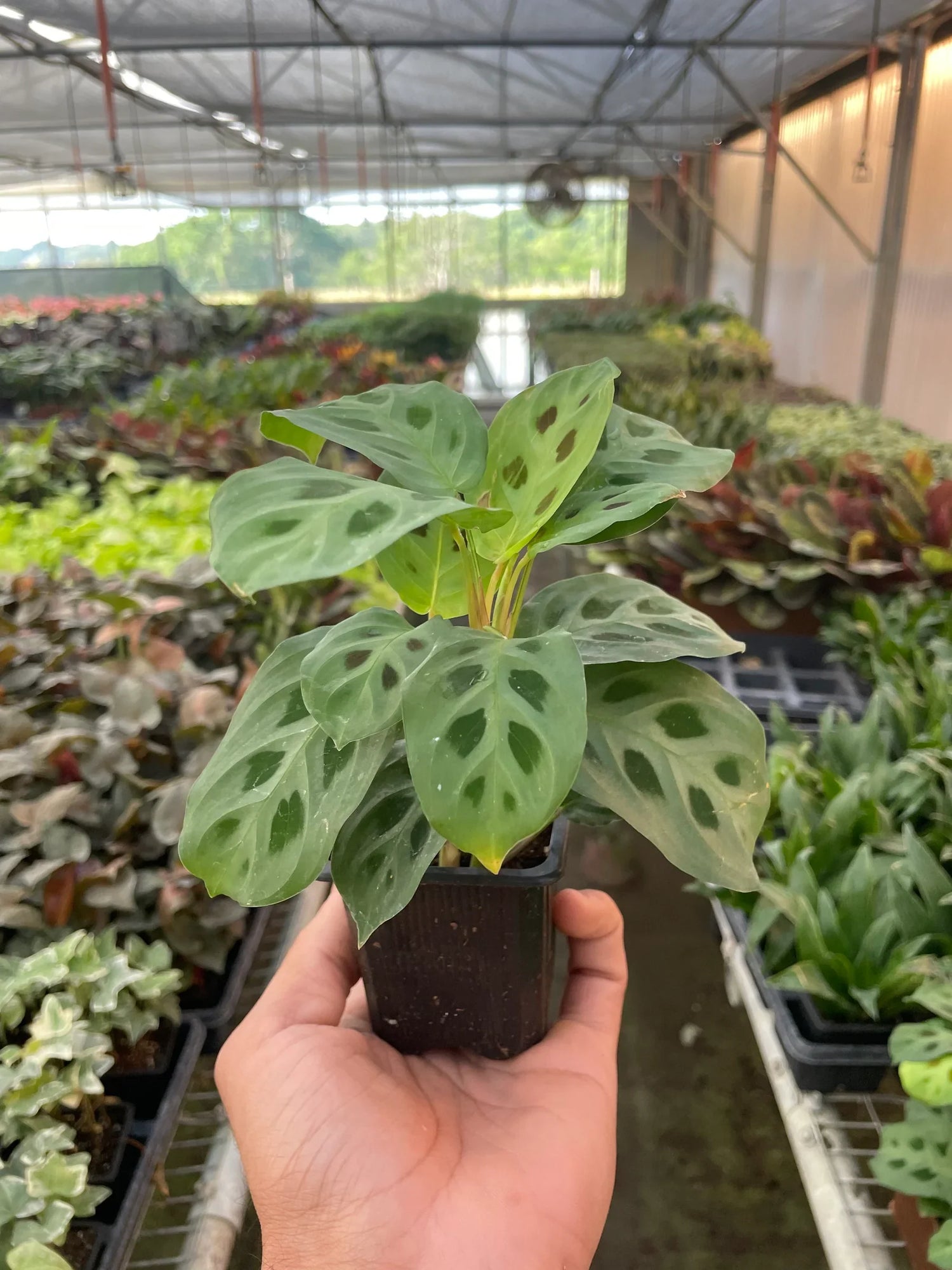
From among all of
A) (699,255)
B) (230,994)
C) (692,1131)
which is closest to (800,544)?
(692,1131)

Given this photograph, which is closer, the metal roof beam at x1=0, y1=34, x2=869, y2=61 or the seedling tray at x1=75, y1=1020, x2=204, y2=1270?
the seedling tray at x1=75, y1=1020, x2=204, y2=1270

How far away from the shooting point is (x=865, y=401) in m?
6.95

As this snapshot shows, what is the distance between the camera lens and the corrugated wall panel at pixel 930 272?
18.9ft

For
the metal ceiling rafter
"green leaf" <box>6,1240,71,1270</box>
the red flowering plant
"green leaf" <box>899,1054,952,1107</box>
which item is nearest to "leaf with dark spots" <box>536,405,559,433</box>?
"green leaf" <box>899,1054,952,1107</box>

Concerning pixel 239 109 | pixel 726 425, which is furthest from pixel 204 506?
pixel 239 109

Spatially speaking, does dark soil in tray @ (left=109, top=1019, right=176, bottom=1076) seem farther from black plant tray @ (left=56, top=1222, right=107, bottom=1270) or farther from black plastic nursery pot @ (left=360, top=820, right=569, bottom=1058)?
black plastic nursery pot @ (left=360, top=820, right=569, bottom=1058)

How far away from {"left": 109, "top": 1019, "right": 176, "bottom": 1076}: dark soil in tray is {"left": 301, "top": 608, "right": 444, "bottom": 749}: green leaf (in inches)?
32.6

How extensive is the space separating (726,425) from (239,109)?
9.17m

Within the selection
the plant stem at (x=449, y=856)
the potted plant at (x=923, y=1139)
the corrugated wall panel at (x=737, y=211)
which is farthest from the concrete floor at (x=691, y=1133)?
the corrugated wall panel at (x=737, y=211)

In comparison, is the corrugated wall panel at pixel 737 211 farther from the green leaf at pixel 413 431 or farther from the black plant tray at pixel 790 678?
the green leaf at pixel 413 431

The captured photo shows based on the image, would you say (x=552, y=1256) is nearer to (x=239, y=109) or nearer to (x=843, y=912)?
(x=843, y=912)

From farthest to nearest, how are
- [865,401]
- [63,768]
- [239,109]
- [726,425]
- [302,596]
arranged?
[239,109] < [865,401] < [726,425] < [302,596] < [63,768]

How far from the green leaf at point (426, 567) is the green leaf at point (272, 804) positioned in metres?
0.16

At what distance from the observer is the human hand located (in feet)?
2.45
